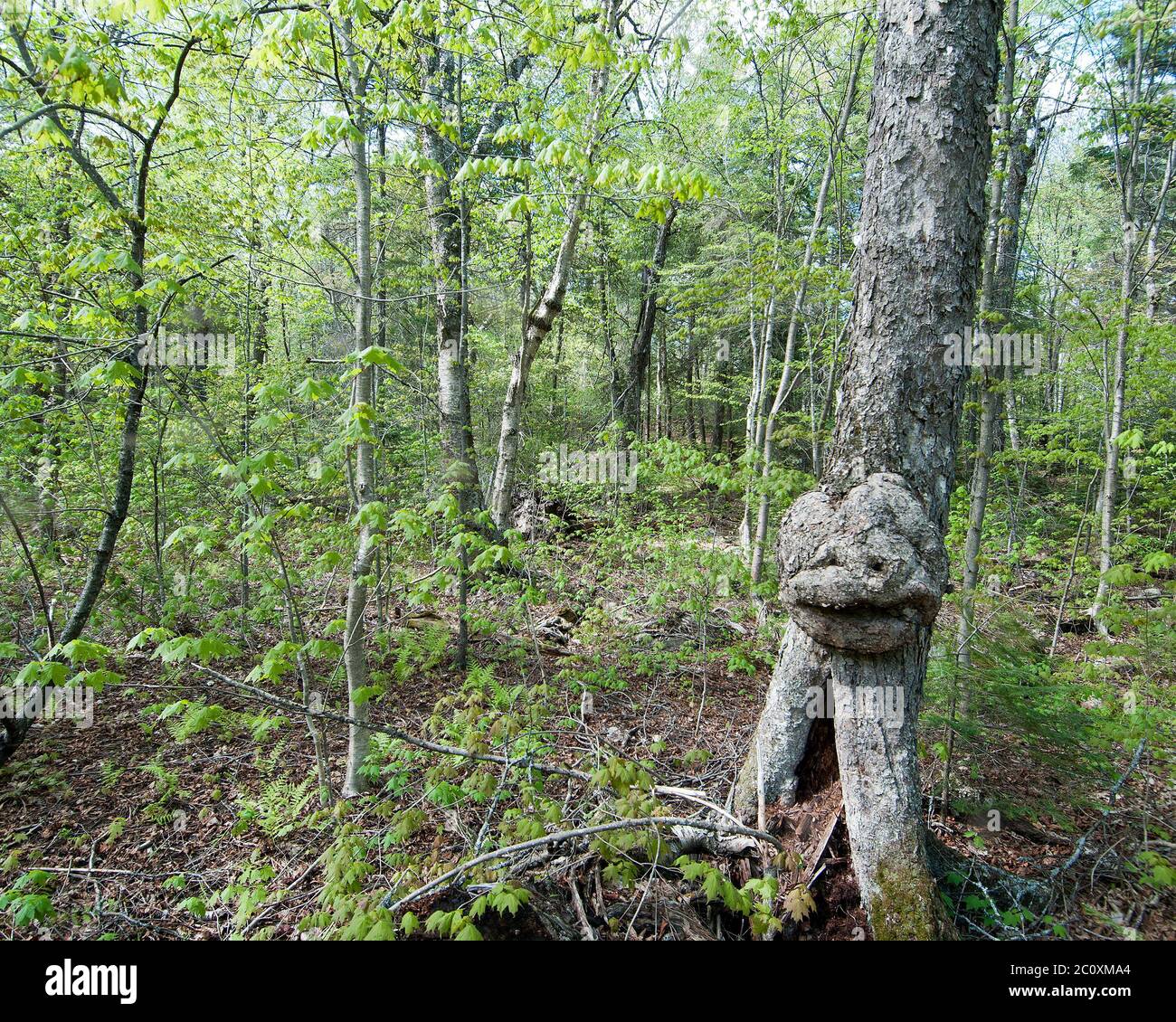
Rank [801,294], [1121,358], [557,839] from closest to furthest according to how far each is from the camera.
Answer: [557,839] < [1121,358] < [801,294]

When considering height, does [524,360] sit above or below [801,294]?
below

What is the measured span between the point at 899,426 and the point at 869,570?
2.08 feet

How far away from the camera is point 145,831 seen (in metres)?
3.36

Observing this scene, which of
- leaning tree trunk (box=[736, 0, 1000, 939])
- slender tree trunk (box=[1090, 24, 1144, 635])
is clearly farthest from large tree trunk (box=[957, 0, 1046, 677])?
slender tree trunk (box=[1090, 24, 1144, 635])

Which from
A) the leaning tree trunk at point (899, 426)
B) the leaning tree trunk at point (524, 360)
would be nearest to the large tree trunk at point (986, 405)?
the leaning tree trunk at point (899, 426)

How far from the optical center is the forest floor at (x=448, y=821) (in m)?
2.36

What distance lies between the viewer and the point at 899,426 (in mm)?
2244

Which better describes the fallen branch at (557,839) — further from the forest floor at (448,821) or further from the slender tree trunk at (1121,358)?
the slender tree trunk at (1121,358)

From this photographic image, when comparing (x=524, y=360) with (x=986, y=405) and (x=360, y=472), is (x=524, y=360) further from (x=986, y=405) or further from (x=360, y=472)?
(x=986, y=405)

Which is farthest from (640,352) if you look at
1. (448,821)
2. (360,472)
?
(448,821)

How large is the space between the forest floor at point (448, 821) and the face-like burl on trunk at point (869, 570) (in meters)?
0.97
